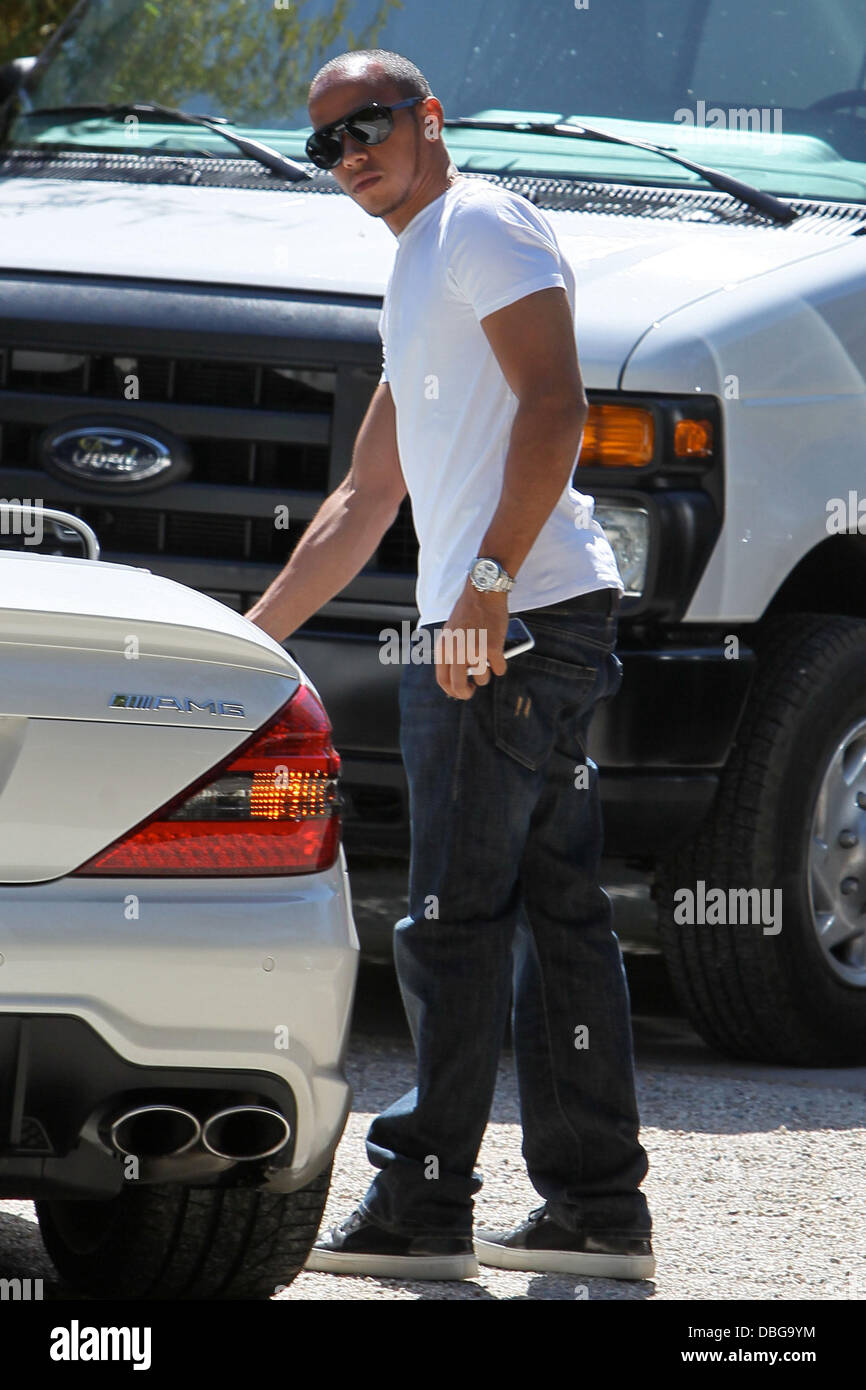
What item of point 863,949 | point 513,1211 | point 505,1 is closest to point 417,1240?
point 513,1211

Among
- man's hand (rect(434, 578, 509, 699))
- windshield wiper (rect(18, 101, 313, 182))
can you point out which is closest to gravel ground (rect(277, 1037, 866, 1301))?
man's hand (rect(434, 578, 509, 699))

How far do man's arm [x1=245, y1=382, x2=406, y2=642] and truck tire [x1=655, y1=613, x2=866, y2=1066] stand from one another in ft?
4.62

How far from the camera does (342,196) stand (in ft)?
18.5

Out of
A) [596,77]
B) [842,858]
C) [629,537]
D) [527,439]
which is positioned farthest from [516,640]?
[596,77]

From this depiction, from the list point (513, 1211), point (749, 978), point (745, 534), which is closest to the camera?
point (513, 1211)

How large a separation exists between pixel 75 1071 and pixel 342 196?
316 centimetres

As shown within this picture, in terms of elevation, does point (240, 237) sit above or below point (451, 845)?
above

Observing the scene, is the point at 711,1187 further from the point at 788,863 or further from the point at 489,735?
the point at 489,735

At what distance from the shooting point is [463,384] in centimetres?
363

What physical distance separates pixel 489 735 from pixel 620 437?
136 cm

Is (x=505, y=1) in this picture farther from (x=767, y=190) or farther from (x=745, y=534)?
(x=745, y=534)

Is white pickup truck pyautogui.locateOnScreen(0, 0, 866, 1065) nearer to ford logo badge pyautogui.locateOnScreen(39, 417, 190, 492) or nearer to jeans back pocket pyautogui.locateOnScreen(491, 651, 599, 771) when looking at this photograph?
ford logo badge pyautogui.locateOnScreen(39, 417, 190, 492)

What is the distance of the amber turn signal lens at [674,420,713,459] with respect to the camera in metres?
4.80

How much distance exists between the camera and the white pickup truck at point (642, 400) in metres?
4.89
